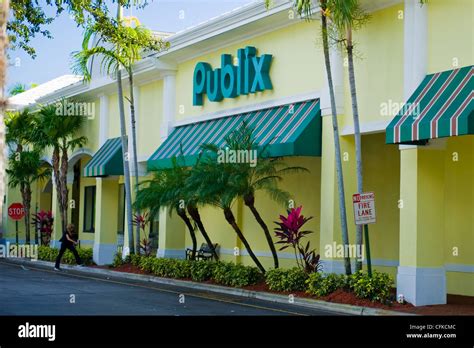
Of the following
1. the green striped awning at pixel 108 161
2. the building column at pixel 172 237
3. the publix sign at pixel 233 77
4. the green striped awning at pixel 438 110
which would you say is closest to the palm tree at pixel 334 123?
the green striped awning at pixel 438 110

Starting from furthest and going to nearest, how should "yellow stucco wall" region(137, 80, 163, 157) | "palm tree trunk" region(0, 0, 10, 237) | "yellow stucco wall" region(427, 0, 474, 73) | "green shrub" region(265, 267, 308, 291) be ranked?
"yellow stucco wall" region(137, 80, 163, 157) → "green shrub" region(265, 267, 308, 291) → "yellow stucco wall" region(427, 0, 474, 73) → "palm tree trunk" region(0, 0, 10, 237)

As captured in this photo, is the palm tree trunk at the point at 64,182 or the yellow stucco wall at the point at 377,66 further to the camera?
the palm tree trunk at the point at 64,182

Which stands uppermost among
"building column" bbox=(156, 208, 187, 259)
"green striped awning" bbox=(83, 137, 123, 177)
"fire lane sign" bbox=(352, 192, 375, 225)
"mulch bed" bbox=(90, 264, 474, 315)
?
"green striped awning" bbox=(83, 137, 123, 177)

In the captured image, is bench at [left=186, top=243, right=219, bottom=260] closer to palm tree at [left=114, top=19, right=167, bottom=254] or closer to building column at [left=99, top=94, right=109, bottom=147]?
palm tree at [left=114, top=19, right=167, bottom=254]

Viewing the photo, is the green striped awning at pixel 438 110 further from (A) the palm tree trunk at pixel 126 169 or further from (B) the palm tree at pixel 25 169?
(B) the palm tree at pixel 25 169

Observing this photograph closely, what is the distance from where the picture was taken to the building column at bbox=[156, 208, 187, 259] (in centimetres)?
2941

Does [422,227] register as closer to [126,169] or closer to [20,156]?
[126,169]

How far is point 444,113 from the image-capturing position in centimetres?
1712

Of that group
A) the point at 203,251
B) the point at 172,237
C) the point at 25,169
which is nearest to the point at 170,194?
the point at 203,251

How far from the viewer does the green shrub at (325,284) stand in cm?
1941

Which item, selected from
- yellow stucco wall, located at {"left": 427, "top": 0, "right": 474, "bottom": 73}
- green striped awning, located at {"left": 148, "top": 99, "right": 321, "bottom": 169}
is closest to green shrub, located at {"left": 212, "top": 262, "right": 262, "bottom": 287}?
green striped awning, located at {"left": 148, "top": 99, "right": 321, "bottom": 169}

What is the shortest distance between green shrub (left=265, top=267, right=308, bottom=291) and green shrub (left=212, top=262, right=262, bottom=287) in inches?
43.0

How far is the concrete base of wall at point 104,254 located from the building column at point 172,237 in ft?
16.5

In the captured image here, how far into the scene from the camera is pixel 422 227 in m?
18.5
